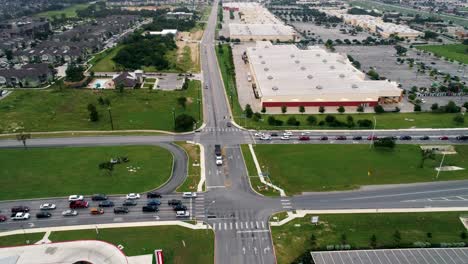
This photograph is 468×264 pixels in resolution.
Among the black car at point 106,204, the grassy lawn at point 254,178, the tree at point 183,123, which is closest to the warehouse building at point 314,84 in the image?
the tree at point 183,123

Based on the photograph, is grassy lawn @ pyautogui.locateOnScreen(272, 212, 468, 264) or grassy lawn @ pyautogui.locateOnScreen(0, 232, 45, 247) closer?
grassy lawn @ pyautogui.locateOnScreen(0, 232, 45, 247)

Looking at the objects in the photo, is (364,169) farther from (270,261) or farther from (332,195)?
(270,261)

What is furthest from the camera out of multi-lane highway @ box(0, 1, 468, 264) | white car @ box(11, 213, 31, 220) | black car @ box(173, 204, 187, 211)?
black car @ box(173, 204, 187, 211)


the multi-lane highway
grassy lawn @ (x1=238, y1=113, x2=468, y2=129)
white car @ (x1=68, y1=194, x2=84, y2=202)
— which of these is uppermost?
grassy lawn @ (x1=238, y1=113, x2=468, y2=129)

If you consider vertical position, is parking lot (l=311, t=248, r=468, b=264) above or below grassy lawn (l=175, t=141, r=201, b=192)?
Answer: below

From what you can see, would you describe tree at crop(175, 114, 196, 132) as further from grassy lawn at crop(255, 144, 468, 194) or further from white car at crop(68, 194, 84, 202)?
white car at crop(68, 194, 84, 202)

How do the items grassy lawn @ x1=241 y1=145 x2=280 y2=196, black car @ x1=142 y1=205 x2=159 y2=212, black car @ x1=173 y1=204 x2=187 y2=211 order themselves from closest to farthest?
black car @ x1=142 y1=205 x2=159 y2=212 < black car @ x1=173 y1=204 x2=187 y2=211 < grassy lawn @ x1=241 y1=145 x2=280 y2=196

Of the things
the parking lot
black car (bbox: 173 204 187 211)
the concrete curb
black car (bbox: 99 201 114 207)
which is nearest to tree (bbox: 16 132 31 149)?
black car (bbox: 99 201 114 207)

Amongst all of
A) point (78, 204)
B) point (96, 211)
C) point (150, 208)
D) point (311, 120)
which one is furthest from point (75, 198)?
point (311, 120)
